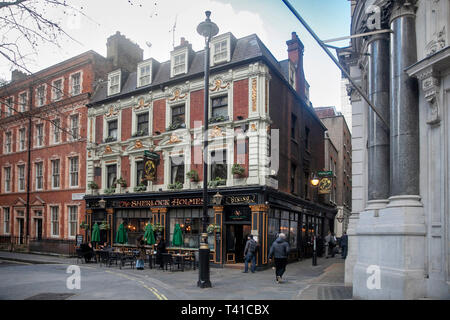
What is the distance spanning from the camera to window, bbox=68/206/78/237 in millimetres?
28609

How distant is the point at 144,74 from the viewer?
25.7 meters

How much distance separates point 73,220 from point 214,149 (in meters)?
14.0

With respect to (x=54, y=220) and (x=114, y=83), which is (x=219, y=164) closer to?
(x=114, y=83)

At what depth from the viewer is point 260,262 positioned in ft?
63.0

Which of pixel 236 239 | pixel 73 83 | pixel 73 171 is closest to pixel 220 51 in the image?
pixel 236 239

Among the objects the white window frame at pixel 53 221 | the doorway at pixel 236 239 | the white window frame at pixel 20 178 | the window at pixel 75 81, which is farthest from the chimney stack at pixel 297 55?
the white window frame at pixel 20 178

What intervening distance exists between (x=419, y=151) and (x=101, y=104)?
895 inches

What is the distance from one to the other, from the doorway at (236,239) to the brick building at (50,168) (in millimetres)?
11282

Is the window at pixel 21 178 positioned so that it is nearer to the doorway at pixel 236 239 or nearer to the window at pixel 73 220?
the window at pixel 73 220

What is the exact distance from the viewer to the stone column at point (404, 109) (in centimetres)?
954

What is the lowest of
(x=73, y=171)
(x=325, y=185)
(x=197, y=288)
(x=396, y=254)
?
(x=197, y=288)

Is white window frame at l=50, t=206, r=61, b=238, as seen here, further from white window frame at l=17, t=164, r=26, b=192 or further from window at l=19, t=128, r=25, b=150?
window at l=19, t=128, r=25, b=150

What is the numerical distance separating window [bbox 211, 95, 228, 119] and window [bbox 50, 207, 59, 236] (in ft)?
53.0

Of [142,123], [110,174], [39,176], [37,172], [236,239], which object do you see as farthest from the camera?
[37,172]
